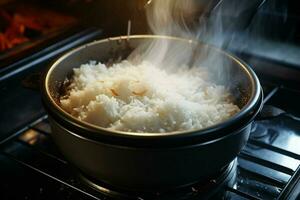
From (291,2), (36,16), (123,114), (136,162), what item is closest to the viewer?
(136,162)

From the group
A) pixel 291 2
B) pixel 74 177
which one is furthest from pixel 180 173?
pixel 291 2

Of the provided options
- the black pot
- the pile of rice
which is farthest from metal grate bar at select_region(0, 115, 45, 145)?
the black pot

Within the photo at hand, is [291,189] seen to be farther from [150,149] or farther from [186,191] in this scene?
[150,149]

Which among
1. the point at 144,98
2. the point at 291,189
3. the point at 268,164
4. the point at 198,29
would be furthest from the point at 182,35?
the point at 291,189

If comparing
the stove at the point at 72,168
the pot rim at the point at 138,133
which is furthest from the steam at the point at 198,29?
the pot rim at the point at 138,133

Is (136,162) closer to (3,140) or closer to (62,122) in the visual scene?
(62,122)
